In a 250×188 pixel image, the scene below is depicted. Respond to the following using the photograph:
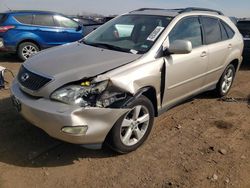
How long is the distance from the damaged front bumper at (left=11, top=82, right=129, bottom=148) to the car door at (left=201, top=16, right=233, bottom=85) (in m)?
2.39

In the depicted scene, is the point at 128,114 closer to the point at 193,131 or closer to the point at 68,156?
the point at 68,156

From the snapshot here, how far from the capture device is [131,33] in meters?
4.50

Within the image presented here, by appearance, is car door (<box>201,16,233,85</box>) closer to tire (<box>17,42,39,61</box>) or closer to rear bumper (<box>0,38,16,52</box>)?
tire (<box>17,42,39,61</box>)

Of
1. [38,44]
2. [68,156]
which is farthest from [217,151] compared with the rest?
[38,44]

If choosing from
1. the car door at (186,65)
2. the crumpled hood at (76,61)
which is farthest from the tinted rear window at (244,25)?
the crumpled hood at (76,61)

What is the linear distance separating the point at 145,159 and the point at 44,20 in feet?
24.3

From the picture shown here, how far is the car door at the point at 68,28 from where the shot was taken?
10.0 m

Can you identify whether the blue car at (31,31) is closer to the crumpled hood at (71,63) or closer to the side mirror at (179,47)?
the crumpled hood at (71,63)

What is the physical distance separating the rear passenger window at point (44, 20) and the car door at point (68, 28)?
176 mm

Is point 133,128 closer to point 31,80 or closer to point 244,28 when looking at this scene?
point 31,80

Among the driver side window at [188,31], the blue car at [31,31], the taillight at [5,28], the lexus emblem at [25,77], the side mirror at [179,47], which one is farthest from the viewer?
the blue car at [31,31]

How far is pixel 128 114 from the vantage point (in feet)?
12.0

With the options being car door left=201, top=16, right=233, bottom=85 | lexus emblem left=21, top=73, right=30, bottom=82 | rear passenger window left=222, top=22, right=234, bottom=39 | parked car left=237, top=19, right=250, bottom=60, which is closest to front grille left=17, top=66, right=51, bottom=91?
lexus emblem left=21, top=73, right=30, bottom=82

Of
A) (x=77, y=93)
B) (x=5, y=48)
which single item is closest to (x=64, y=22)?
(x=5, y=48)
